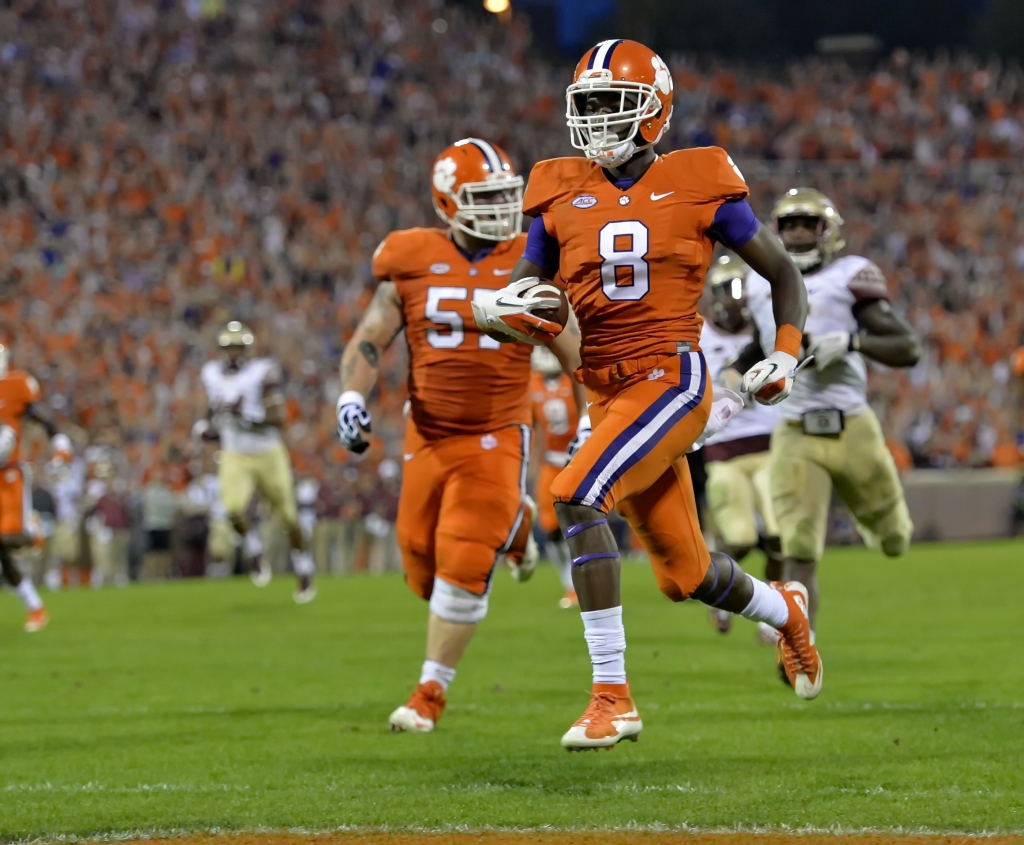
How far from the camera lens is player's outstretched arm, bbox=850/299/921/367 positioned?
6785mm

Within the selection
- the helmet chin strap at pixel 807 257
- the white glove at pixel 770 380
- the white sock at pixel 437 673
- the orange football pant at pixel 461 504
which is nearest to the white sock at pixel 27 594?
the orange football pant at pixel 461 504

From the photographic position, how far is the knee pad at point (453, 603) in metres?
6.21

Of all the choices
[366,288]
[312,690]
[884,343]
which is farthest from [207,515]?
[884,343]

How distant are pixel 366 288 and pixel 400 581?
6.92m

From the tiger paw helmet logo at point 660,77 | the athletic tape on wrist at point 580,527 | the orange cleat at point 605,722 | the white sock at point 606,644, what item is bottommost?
the orange cleat at point 605,722

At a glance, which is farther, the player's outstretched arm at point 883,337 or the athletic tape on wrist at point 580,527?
the player's outstretched arm at point 883,337

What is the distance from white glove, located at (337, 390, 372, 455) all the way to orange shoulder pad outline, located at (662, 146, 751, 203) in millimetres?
1529

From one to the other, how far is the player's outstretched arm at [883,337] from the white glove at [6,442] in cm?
690

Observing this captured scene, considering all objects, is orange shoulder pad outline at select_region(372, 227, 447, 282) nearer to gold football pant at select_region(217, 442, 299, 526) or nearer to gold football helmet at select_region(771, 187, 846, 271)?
gold football helmet at select_region(771, 187, 846, 271)

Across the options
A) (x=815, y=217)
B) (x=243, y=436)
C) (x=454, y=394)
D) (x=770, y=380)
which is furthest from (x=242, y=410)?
(x=770, y=380)

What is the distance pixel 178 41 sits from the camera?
982 inches

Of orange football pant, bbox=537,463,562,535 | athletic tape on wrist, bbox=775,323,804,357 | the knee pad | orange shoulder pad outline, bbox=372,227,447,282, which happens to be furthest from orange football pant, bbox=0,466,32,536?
athletic tape on wrist, bbox=775,323,804,357

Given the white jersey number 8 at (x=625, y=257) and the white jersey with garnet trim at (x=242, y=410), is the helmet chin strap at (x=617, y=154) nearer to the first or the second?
the white jersey number 8 at (x=625, y=257)

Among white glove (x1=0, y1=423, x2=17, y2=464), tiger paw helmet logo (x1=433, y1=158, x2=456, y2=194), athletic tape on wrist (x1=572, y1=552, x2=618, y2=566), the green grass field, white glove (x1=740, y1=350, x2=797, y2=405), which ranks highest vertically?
tiger paw helmet logo (x1=433, y1=158, x2=456, y2=194)
